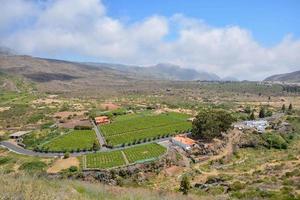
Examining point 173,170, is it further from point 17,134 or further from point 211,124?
point 17,134

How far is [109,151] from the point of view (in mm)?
65188

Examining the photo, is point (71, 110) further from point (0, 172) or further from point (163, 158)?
point (0, 172)

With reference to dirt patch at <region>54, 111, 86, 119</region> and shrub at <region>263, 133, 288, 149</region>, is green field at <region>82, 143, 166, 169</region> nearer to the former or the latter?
shrub at <region>263, 133, 288, 149</region>

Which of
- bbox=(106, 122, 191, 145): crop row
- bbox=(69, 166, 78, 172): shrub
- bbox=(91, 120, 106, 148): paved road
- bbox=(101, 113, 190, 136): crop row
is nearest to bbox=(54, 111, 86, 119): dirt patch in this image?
bbox=(101, 113, 190, 136): crop row

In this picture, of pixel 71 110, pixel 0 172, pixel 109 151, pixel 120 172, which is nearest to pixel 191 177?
pixel 120 172

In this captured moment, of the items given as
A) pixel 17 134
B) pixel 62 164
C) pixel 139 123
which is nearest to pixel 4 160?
pixel 62 164

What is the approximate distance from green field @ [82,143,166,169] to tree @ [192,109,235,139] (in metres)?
10.4

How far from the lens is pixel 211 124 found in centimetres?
7194

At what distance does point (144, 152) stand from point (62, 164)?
14469 mm

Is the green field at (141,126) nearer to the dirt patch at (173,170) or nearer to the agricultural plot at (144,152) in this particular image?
the agricultural plot at (144,152)

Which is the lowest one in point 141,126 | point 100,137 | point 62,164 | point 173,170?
point 62,164

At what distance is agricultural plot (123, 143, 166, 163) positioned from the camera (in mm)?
59056

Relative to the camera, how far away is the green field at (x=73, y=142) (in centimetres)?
6806

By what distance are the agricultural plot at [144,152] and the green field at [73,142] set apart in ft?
29.9
